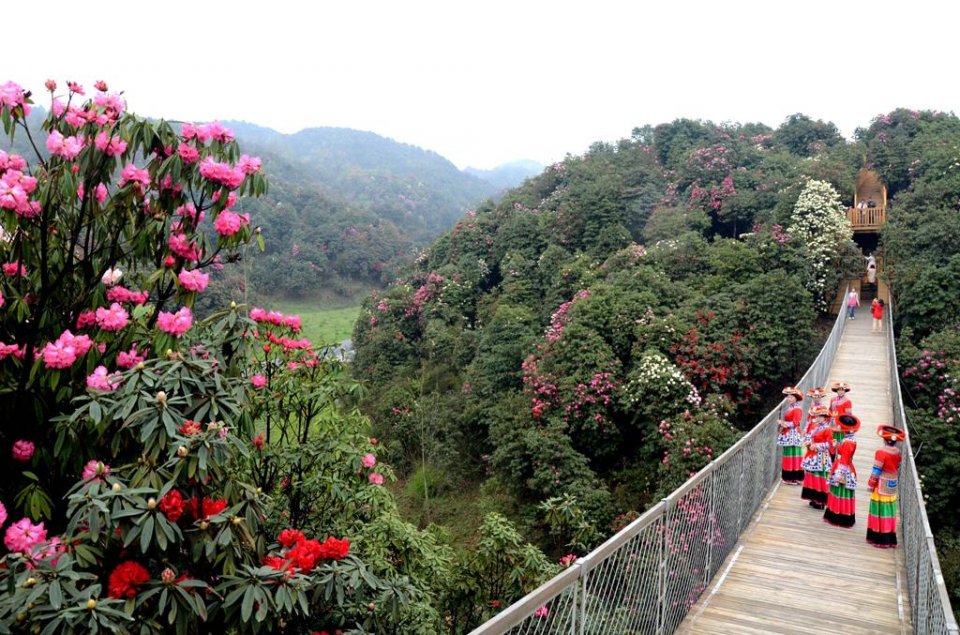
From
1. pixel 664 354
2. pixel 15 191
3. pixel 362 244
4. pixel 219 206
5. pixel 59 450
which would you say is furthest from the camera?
pixel 362 244

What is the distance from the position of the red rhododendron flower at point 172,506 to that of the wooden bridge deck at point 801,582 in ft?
10.2

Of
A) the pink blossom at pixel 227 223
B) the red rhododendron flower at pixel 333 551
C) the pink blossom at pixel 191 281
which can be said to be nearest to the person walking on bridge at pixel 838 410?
the red rhododendron flower at pixel 333 551

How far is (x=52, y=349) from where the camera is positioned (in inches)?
109

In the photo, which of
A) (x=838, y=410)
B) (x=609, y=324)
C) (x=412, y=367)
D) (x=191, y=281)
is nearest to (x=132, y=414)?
(x=191, y=281)

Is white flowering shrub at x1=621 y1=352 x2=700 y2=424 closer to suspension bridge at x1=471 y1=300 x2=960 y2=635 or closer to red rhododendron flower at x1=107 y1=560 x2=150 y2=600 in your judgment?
suspension bridge at x1=471 y1=300 x2=960 y2=635

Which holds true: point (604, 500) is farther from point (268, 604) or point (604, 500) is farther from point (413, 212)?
point (413, 212)

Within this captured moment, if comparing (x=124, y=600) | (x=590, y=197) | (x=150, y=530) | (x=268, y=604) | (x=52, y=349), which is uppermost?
(x=590, y=197)

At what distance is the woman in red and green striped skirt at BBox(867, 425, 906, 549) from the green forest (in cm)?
254

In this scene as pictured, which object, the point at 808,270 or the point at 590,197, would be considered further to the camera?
the point at 590,197

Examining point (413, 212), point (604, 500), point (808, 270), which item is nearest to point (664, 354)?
point (604, 500)

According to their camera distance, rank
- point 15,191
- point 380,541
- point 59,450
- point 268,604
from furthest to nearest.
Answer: point 380,541 → point 15,191 → point 59,450 → point 268,604

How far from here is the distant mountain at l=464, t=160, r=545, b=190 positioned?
430 ft

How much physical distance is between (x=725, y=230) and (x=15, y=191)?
22.2 metres

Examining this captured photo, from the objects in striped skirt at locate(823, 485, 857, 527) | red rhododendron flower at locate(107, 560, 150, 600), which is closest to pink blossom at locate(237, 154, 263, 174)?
red rhododendron flower at locate(107, 560, 150, 600)
